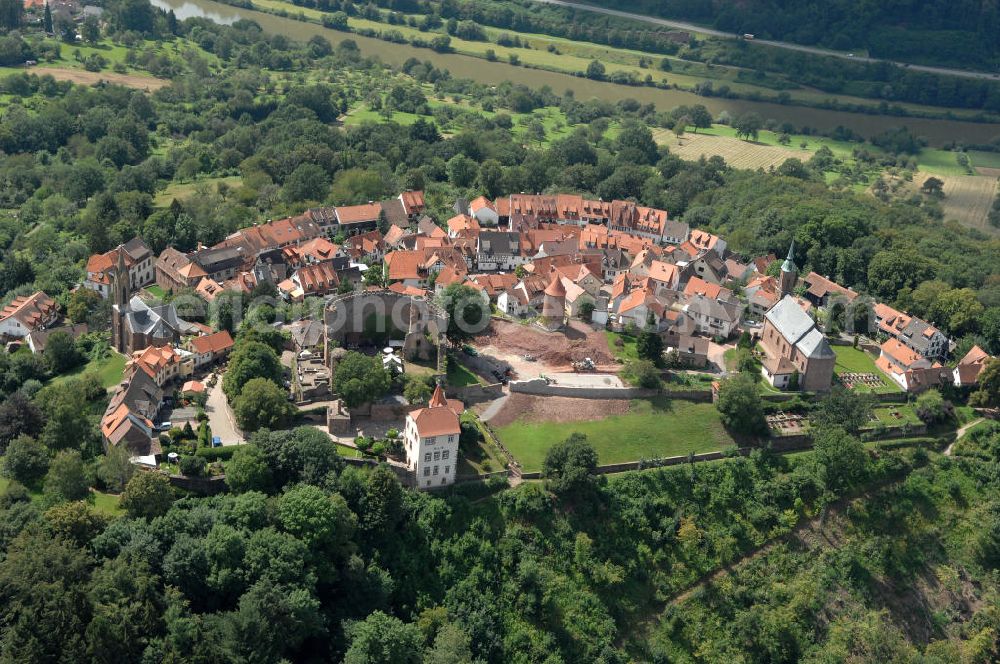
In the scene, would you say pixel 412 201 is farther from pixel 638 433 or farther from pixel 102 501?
pixel 102 501

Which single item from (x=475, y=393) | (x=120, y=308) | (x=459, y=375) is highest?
(x=120, y=308)

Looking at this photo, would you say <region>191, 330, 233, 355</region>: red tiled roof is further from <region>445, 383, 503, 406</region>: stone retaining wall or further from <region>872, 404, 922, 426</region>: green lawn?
<region>872, 404, 922, 426</region>: green lawn

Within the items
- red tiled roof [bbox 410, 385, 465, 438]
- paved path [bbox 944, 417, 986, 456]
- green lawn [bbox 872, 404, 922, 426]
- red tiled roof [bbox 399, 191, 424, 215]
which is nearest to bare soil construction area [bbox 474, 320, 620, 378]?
red tiled roof [bbox 410, 385, 465, 438]

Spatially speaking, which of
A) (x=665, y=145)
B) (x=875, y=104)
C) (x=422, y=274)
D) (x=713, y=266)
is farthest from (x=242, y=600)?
(x=875, y=104)

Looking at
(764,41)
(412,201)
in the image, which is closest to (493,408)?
(412,201)

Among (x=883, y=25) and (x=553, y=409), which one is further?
(x=883, y=25)

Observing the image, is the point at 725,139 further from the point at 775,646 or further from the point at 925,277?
the point at 775,646

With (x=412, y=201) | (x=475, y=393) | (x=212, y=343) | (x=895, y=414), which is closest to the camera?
(x=475, y=393)
